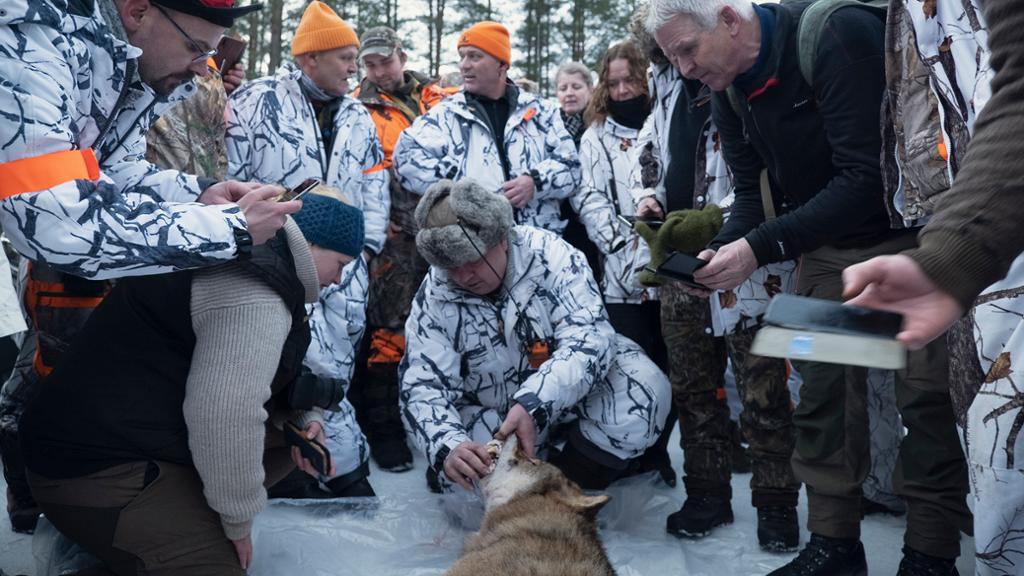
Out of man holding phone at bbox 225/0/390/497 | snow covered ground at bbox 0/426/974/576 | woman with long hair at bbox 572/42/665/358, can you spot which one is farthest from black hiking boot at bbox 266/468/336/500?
woman with long hair at bbox 572/42/665/358

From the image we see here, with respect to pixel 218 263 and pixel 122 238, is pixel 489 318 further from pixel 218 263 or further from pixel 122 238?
pixel 122 238

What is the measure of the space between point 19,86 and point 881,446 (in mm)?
3487

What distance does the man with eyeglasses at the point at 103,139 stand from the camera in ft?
6.43

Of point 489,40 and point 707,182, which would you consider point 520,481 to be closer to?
point 707,182

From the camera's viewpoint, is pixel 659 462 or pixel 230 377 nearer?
pixel 230 377

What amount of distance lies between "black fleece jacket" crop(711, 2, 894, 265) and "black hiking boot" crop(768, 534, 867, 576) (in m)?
1.00

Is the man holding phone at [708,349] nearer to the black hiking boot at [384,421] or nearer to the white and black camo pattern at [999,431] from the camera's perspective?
the white and black camo pattern at [999,431]

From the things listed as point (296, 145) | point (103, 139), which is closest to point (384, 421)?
point (296, 145)

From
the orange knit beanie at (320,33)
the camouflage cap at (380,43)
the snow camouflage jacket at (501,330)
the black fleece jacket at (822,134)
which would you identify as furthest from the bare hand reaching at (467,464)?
the camouflage cap at (380,43)

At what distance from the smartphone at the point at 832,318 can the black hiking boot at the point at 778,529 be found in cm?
245

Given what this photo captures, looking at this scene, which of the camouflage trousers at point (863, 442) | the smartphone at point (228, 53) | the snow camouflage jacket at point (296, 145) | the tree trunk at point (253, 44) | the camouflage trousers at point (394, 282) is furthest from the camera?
the tree trunk at point (253, 44)

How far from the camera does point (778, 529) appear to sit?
338 centimetres

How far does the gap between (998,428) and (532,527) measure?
1.48m

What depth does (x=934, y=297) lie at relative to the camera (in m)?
1.21
